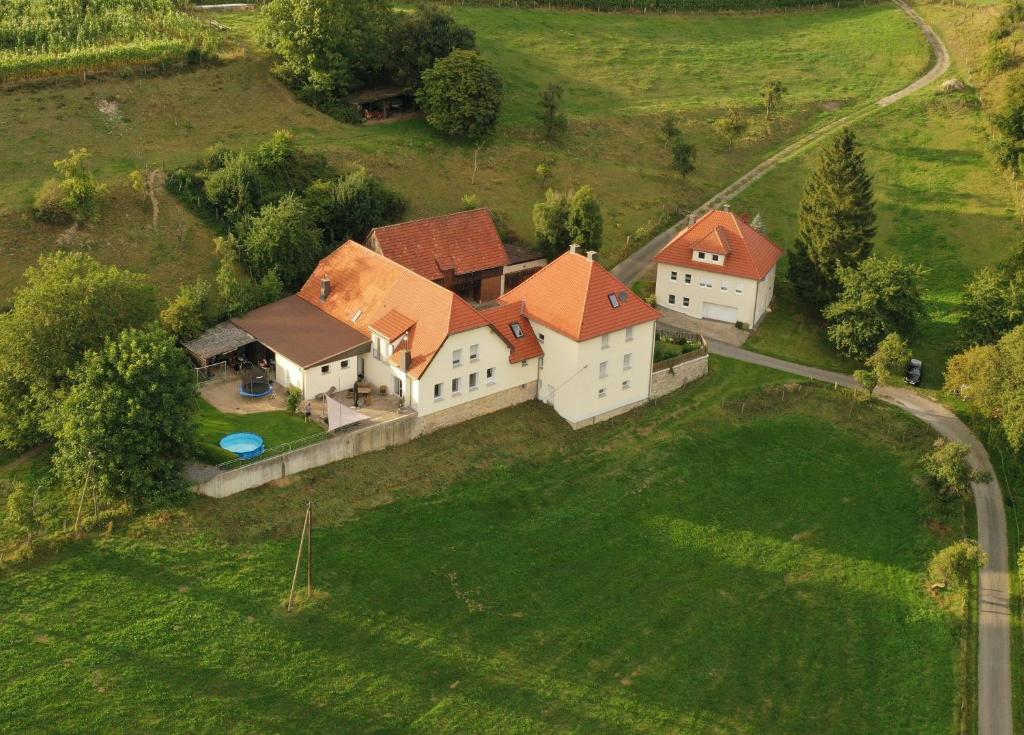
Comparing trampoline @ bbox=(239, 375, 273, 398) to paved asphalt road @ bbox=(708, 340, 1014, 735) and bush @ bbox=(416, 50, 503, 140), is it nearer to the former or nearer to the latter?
paved asphalt road @ bbox=(708, 340, 1014, 735)

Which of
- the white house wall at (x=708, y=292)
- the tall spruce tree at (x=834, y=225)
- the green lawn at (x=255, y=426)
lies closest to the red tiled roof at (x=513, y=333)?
the green lawn at (x=255, y=426)

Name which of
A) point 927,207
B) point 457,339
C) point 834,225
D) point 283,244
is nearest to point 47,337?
point 283,244

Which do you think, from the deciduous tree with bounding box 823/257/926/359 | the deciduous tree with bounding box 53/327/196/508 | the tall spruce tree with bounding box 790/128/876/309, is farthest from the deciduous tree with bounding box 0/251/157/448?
the tall spruce tree with bounding box 790/128/876/309

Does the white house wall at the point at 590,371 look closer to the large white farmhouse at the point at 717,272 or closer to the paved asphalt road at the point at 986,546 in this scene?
the paved asphalt road at the point at 986,546

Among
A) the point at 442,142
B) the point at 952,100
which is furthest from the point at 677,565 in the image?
the point at 952,100

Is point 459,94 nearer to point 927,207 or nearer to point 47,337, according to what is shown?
point 927,207

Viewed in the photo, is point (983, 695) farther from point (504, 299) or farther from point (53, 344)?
point (53, 344)
